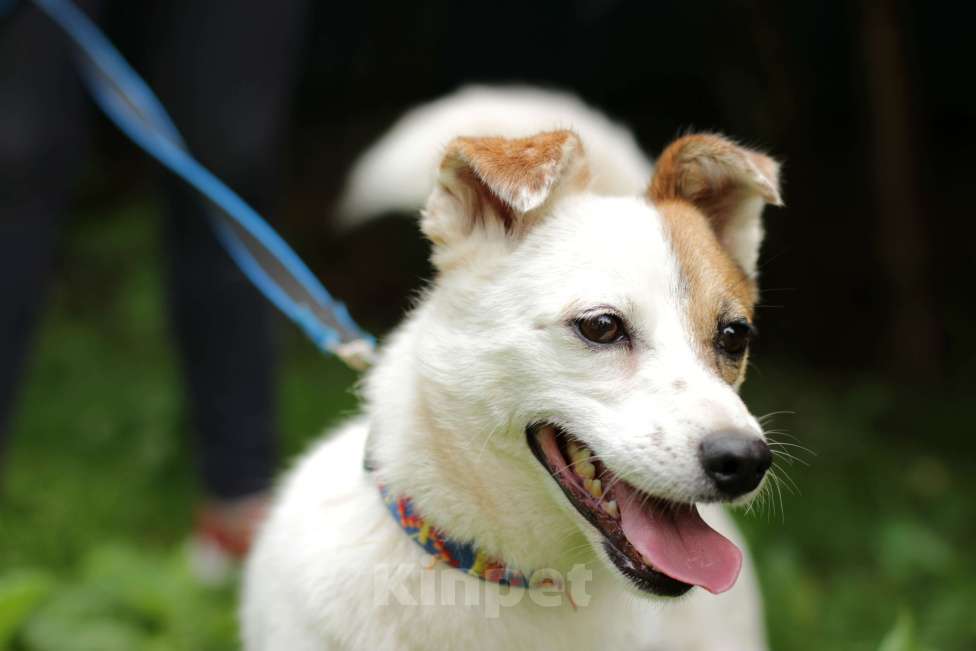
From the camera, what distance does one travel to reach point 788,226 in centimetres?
657

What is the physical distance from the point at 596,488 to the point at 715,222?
2.47 ft

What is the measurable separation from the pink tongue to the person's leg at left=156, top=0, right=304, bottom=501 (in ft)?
5.36

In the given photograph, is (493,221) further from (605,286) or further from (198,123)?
(198,123)

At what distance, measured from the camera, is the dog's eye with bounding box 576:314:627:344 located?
2.04 m

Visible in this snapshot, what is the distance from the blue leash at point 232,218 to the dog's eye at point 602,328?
589 mm

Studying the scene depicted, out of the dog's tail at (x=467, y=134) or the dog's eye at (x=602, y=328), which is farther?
the dog's tail at (x=467, y=134)

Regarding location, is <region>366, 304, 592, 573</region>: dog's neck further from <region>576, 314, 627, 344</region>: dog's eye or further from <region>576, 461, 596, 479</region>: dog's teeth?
<region>576, 314, 627, 344</region>: dog's eye

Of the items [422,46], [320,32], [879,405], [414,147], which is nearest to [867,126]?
[879,405]

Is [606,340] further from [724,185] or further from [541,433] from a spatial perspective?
[724,185]

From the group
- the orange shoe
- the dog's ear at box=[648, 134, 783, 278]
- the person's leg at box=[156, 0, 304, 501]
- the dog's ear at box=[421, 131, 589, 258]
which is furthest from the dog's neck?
the orange shoe

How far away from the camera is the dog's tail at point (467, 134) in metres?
2.59

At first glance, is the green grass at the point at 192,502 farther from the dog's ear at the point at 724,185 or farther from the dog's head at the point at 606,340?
the dog's ear at the point at 724,185

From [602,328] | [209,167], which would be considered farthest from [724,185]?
[209,167]

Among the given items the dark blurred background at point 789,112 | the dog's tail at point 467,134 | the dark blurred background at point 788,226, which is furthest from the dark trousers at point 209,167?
the dark blurred background at point 789,112
